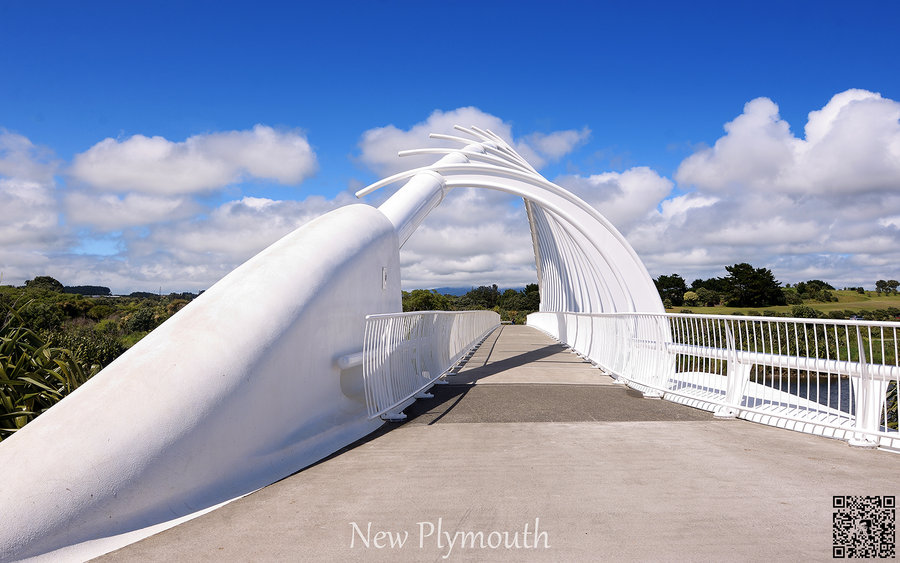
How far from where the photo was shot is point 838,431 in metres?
6.25

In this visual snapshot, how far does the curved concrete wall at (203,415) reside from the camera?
3.70 metres

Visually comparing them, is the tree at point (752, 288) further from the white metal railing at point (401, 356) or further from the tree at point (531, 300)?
the white metal railing at point (401, 356)

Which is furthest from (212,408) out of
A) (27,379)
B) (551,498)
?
(551,498)

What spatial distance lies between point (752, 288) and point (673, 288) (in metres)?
20.5

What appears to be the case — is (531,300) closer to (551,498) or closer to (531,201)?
(531,201)

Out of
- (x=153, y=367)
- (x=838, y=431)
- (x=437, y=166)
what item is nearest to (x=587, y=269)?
(x=437, y=166)

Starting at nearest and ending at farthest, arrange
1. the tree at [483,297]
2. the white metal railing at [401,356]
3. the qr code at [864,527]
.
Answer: the qr code at [864,527], the white metal railing at [401,356], the tree at [483,297]

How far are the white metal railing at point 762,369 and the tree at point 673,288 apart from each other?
69088mm

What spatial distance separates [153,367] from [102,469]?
93cm

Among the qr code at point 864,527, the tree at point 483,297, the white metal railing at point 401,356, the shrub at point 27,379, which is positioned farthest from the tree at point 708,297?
the shrub at point 27,379

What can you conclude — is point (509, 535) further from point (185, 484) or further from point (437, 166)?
point (437, 166)

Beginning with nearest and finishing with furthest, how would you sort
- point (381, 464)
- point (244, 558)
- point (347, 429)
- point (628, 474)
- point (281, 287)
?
point (244, 558) < point (628, 474) < point (381, 464) < point (281, 287) < point (347, 429)

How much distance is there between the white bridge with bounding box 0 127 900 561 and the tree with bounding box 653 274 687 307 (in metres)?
72.6

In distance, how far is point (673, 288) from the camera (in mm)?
83500
